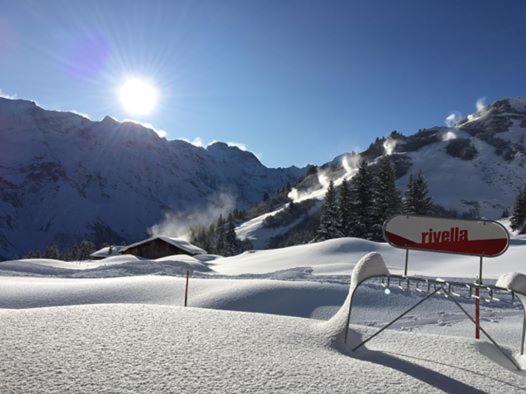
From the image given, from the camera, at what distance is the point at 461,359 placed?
6664 mm

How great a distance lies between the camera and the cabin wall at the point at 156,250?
2466 inches

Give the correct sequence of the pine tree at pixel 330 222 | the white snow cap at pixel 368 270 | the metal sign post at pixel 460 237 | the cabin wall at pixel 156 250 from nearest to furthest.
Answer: the white snow cap at pixel 368 270, the metal sign post at pixel 460 237, the pine tree at pixel 330 222, the cabin wall at pixel 156 250

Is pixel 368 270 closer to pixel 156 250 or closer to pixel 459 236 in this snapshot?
pixel 459 236

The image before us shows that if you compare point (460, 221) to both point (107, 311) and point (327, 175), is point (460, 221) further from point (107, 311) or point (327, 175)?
point (327, 175)

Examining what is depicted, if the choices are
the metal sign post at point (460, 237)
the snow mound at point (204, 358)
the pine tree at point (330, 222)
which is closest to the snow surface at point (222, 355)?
the snow mound at point (204, 358)

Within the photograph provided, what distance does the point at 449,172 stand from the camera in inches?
6152

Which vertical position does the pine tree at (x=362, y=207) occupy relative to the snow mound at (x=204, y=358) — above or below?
above

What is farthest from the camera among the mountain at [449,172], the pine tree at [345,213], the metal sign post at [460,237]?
the mountain at [449,172]

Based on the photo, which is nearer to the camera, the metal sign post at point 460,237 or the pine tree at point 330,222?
the metal sign post at point 460,237

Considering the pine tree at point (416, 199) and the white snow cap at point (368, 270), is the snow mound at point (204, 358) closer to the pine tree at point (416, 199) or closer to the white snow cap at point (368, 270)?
the white snow cap at point (368, 270)

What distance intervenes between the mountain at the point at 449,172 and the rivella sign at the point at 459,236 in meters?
94.1

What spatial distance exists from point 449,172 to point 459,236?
162 metres

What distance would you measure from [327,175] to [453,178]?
53614 mm

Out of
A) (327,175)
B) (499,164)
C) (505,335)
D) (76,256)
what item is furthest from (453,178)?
(505,335)
